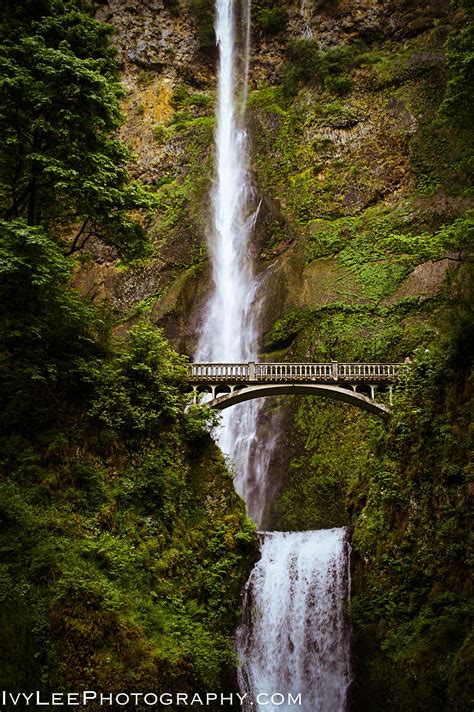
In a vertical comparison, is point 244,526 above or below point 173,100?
below

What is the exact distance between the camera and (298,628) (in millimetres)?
16500

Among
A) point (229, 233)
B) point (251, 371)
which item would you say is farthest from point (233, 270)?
point (251, 371)

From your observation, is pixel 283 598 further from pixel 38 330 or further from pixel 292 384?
pixel 38 330

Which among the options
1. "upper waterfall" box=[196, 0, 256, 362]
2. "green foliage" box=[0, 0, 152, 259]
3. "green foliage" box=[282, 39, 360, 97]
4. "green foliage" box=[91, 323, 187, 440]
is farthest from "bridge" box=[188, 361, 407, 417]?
"green foliage" box=[282, 39, 360, 97]

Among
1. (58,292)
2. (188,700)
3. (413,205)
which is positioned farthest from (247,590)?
(413,205)

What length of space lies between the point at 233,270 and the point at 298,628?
21.3 meters

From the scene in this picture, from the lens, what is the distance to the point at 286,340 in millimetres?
29359

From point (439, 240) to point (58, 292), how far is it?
8234 mm

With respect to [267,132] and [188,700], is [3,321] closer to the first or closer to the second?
[188,700]

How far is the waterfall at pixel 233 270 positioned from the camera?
2742 centimetres

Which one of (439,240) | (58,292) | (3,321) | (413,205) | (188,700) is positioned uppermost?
(413,205)

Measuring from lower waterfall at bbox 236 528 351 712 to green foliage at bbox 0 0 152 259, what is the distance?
1100cm

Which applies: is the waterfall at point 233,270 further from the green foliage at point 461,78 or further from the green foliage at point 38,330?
the green foliage at point 461,78

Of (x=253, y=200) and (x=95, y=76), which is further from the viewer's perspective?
(x=253, y=200)
